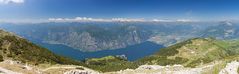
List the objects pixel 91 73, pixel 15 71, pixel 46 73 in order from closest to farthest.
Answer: pixel 15 71
pixel 46 73
pixel 91 73

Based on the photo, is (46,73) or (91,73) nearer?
(46,73)

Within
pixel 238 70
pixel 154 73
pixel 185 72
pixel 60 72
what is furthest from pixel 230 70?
pixel 60 72

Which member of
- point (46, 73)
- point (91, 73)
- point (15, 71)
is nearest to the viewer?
point (15, 71)

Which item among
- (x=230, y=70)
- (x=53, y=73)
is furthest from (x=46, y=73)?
(x=230, y=70)

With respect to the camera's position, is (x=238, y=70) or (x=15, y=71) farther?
(x=238, y=70)

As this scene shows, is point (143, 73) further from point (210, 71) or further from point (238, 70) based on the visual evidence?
point (238, 70)

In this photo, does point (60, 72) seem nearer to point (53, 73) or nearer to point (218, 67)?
point (53, 73)

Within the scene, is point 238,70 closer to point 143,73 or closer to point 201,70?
point 201,70
